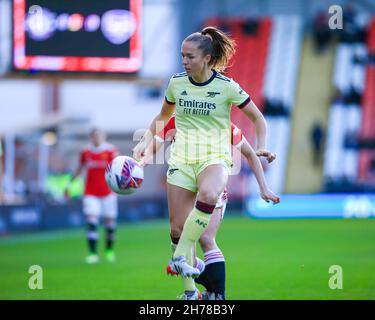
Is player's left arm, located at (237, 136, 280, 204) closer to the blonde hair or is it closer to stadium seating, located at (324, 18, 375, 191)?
the blonde hair

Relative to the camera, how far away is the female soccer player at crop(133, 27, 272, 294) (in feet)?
24.7

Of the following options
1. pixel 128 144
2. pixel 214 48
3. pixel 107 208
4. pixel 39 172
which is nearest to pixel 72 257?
pixel 107 208

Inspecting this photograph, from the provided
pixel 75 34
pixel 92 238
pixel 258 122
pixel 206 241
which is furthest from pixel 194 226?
pixel 75 34

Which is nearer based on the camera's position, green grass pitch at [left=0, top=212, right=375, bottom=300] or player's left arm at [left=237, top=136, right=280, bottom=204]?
player's left arm at [left=237, top=136, right=280, bottom=204]

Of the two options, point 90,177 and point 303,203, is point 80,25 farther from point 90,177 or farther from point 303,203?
point 303,203

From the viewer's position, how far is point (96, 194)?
14961 millimetres

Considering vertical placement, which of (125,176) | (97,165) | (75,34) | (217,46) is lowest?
(97,165)

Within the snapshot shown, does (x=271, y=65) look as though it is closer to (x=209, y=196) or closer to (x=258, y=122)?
(x=258, y=122)

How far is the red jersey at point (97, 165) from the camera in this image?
49.0 ft

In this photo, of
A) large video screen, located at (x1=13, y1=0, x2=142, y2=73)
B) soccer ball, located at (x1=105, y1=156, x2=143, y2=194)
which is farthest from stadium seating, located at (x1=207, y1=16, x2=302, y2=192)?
soccer ball, located at (x1=105, y1=156, x2=143, y2=194)

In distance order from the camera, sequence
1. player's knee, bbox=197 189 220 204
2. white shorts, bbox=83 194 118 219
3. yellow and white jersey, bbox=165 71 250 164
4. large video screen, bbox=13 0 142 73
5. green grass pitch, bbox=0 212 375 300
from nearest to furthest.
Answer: player's knee, bbox=197 189 220 204, yellow and white jersey, bbox=165 71 250 164, green grass pitch, bbox=0 212 375 300, white shorts, bbox=83 194 118 219, large video screen, bbox=13 0 142 73

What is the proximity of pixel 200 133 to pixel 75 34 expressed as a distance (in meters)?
9.72

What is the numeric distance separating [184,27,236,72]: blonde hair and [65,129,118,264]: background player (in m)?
7.06

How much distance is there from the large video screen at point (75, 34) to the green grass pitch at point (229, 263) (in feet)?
11.5
